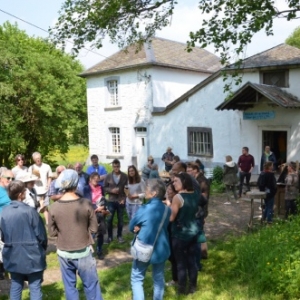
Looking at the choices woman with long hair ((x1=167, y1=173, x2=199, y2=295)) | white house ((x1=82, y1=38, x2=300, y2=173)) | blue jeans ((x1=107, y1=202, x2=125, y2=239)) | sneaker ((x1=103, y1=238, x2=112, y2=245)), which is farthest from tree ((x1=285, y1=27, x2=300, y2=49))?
woman with long hair ((x1=167, y1=173, x2=199, y2=295))

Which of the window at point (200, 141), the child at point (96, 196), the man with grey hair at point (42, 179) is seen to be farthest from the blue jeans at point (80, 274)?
the window at point (200, 141)

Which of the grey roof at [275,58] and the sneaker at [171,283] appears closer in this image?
the sneaker at [171,283]

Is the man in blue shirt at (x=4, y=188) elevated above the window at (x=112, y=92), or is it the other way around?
the window at (x=112, y=92)

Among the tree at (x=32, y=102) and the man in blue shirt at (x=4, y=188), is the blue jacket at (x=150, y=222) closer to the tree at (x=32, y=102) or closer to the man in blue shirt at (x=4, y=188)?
the man in blue shirt at (x=4, y=188)

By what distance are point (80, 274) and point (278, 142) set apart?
13.9 meters

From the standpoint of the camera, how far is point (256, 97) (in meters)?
15.2

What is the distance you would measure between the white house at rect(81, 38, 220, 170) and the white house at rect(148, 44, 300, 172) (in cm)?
131

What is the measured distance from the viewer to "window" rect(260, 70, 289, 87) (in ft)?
51.1

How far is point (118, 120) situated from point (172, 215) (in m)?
17.4

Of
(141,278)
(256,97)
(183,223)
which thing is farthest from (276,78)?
(141,278)

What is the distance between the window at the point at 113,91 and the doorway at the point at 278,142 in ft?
30.3

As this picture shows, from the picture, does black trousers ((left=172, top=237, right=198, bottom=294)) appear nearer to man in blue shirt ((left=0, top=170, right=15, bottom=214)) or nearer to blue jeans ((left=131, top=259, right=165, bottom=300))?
blue jeans ((left=131, top=259, right=165, bottom=300))

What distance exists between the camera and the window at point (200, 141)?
703 inches

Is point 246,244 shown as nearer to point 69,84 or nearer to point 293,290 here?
point 293,290
